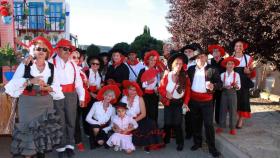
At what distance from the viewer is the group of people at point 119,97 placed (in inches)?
187

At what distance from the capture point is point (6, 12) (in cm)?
742

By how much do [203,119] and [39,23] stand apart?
644cm

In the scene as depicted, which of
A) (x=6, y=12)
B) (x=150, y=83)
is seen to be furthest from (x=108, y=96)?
(x=6, y=12)

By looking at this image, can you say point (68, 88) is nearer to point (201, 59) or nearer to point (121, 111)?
point (121, 111)

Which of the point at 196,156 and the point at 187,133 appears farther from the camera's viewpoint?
the point at 187,133

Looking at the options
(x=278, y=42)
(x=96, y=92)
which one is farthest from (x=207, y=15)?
(x=96, y=92)

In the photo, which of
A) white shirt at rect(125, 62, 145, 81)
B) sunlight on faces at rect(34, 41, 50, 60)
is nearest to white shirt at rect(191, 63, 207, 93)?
white shirt at rect(125, 62, 145, 81)

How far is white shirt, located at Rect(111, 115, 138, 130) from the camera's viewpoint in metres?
6.05

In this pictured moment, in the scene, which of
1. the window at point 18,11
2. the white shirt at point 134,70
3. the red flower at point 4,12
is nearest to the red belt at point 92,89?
the white shirt at point 134,70

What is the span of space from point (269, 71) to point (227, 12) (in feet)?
14.2

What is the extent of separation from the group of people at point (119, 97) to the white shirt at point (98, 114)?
19 mm

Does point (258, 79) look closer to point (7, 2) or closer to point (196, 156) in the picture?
point (196, 156)

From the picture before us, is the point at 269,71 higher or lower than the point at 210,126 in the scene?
higher

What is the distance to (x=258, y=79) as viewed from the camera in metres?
12.5
